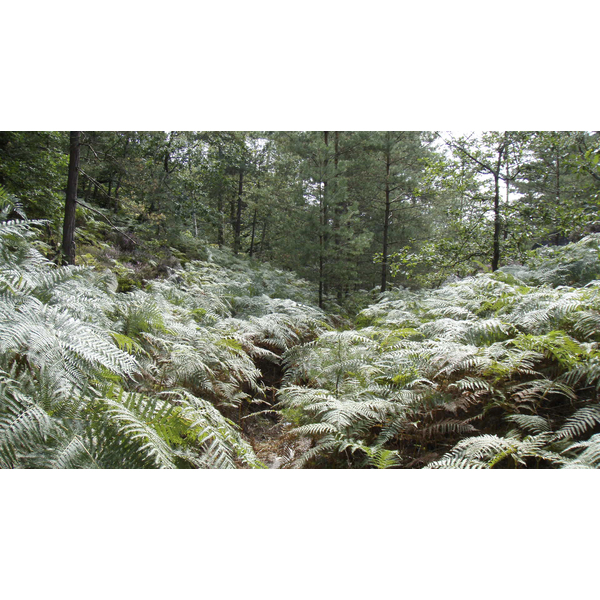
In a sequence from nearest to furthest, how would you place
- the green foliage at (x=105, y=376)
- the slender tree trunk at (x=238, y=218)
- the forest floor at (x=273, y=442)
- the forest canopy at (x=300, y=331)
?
Answer: the green foliage at (x=105, y=376)
the forest canopy at (x=300, y=331)
the forest floor at (x=273, y=442)
the slender tree trunk at (x=238, y=218)

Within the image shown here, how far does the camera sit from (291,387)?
9.10ft

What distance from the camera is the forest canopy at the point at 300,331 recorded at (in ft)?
5.92

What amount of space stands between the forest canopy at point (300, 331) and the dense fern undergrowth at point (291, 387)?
0.05 ft

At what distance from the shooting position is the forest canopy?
1804mm

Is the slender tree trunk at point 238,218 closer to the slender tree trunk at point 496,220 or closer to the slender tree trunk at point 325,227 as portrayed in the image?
the slender tree trunk at point 325,227

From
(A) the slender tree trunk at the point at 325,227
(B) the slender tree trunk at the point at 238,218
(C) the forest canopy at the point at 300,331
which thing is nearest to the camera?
(C) the forest canopy at the point at 300,331

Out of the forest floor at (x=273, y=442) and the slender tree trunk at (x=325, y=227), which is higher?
the slender tree trunk at (x=325, y=227)

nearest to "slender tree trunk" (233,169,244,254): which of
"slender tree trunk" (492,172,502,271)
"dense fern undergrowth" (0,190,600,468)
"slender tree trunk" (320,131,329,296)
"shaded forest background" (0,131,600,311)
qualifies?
"shaded forest background" (0,131,600,311)

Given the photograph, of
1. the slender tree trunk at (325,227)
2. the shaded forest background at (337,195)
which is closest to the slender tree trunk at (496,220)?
the shaded forest background at (337,195)

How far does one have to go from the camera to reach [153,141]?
811cm
